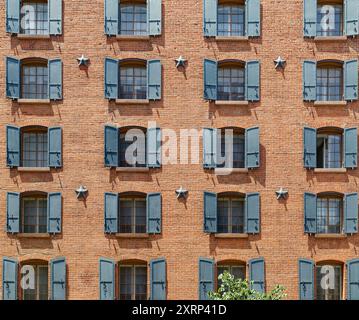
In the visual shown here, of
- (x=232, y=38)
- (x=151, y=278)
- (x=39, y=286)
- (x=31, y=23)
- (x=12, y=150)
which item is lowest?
(x=39, y=286)

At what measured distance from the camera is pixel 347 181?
25.6 metres

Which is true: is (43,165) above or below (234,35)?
below

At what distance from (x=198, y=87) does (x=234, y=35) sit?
8.99 ft

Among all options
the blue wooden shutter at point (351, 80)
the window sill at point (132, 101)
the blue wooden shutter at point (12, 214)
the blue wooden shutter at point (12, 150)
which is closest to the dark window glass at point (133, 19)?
the window sill at point (132, 101)

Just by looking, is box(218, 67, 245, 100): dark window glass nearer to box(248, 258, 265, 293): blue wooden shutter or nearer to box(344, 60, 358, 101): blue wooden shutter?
box(344, 60, 358, 101): blue wooden shutter

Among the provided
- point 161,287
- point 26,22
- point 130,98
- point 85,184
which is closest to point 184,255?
point 161,287

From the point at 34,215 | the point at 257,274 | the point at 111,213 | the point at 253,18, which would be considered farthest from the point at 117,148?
the point at 253,18

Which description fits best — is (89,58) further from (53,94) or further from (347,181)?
(347,181)

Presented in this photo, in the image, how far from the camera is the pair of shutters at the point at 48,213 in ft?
83.0

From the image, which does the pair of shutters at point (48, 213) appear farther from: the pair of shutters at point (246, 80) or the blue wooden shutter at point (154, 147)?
the pair of shutters at point (246, 80)

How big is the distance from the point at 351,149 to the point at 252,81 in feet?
16.2

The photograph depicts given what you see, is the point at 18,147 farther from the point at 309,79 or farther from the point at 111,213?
the point at 309,79

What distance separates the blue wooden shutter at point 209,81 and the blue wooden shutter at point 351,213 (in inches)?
272

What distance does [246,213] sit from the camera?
25.5 m
